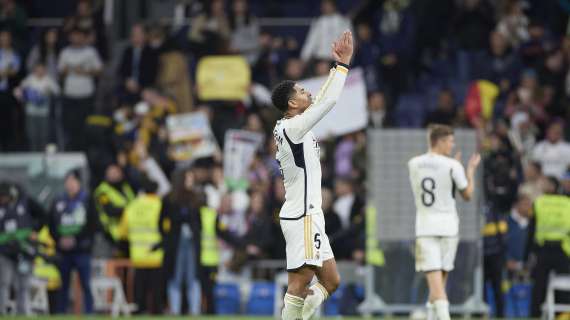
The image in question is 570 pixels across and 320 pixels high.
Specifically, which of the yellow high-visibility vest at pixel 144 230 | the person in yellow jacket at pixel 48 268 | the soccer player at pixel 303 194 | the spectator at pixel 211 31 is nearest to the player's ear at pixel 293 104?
the soccer player at pixel 303 194

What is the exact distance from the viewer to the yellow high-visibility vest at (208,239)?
20531 millimetres

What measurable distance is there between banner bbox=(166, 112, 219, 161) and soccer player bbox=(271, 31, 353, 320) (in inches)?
434

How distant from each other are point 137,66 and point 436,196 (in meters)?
10.8

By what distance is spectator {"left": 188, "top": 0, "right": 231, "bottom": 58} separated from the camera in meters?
23.8

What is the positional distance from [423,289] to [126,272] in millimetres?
5239

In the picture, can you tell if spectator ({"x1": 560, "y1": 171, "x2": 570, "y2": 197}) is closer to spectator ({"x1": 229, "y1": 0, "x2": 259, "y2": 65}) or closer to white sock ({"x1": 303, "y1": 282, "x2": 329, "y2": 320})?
spectator ({"x1": 229, "y1": 0, "x2": 259, "y2": 65})

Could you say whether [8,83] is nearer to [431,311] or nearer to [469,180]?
[431,311]

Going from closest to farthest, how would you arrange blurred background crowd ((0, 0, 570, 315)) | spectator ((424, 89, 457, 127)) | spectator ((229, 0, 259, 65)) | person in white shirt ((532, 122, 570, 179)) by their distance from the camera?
blurred background crowd ((0, 0, 570, 315)) → person in white shirt ((532, 122, 570, 179)) → spectator ((424, 89, 457, 127)) → spectator ((229, 0, 259, 65))

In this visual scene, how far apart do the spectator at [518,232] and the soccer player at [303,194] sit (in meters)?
9.55

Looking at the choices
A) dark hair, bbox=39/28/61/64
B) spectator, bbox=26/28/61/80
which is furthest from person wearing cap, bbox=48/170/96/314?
dark hair, bbox=39/28/61/64

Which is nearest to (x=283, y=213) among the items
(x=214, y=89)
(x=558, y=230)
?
(x=558, y=230)

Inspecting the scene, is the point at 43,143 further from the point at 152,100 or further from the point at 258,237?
the point at 258,237

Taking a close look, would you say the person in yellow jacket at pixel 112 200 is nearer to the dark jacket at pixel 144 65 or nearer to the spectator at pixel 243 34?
the dark jacket at pixel 144 65

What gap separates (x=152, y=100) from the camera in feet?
77.2
